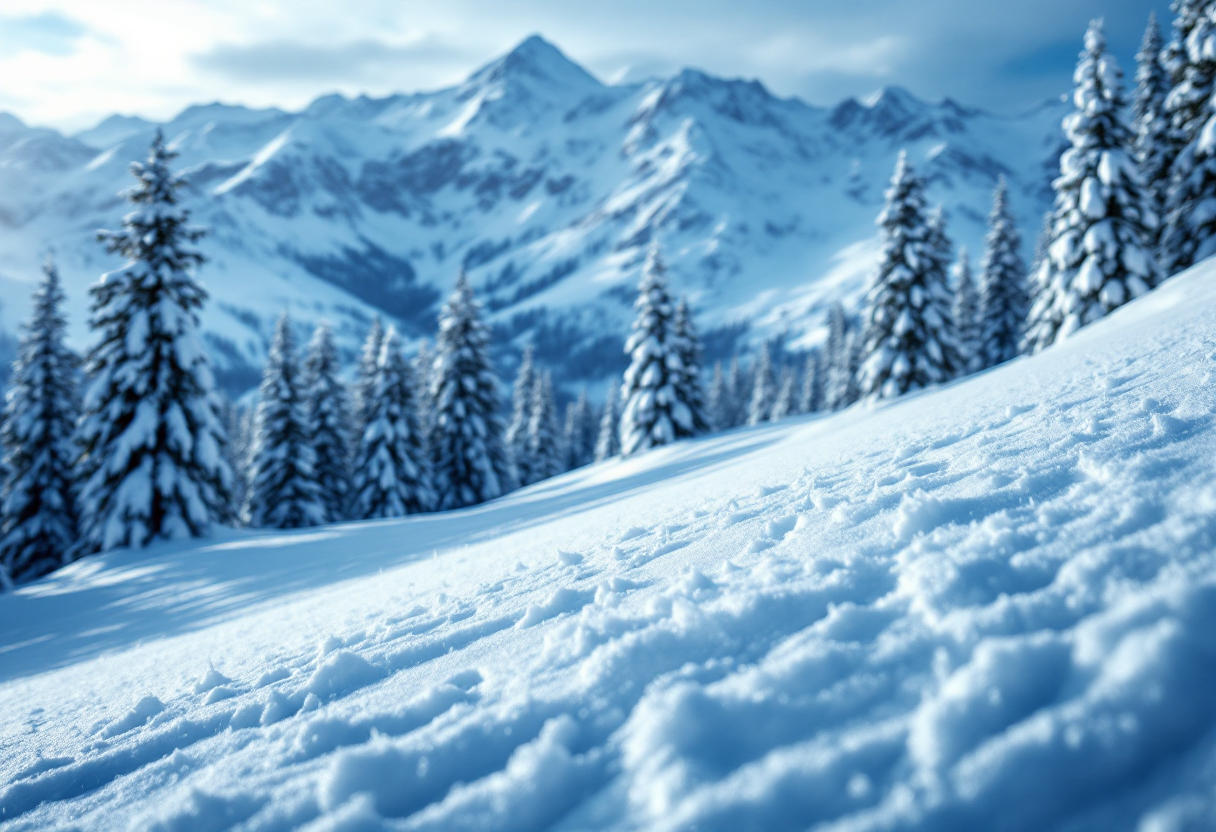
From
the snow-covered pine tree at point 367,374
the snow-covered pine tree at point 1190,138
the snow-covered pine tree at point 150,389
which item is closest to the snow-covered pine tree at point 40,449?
the snow-covered pine tree at point 150,389

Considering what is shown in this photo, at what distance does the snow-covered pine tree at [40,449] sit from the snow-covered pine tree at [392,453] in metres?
10.3

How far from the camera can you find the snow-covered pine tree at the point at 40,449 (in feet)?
72.2

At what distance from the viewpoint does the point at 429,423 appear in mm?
29891

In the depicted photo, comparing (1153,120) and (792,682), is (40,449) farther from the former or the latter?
(1153,120)

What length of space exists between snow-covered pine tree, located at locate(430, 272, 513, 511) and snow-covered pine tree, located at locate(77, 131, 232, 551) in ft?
38.9

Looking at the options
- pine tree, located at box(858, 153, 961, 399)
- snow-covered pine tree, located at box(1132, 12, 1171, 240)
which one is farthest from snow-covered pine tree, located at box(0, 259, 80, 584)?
snow-covered pine tree, located at box(1132, 12, 1171, 240)

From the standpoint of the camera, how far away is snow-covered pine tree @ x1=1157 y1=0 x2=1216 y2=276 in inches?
742

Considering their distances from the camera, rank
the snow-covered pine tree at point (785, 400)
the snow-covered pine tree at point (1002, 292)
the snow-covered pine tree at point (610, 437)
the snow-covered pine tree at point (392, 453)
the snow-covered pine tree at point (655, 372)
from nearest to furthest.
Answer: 1. the snow-covered pine tree at point (655, 372)
2. the snow-covered pine tree at point (392, 453)
3. the snow-covered pine tree at point (1002, 292)
4. the snow-covered pine tree at point (610, 437)
5. the snow-covered pine tree at point (785, 400)

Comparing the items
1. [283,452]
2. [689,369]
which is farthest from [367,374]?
[689,369]

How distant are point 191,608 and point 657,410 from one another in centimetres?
1998

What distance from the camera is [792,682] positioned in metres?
2.08

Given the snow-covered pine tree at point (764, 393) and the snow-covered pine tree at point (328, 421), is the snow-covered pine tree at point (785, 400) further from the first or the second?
the snow-covered pine tree at point (328, 421)

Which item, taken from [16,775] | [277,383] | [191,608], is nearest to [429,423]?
[277,383]

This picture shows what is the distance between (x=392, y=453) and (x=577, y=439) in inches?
1144
